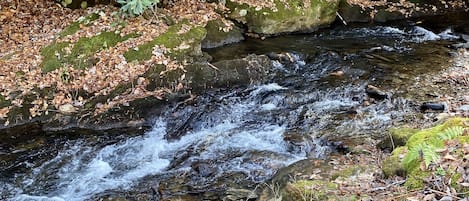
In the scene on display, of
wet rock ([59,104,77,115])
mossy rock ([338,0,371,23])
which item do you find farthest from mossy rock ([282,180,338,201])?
mossy rock ([338,0,371,23])

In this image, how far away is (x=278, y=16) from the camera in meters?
13.5

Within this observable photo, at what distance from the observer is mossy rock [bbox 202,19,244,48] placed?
12.4m

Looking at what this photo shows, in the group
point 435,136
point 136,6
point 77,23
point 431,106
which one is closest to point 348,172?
point 435,136

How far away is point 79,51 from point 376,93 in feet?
21.8

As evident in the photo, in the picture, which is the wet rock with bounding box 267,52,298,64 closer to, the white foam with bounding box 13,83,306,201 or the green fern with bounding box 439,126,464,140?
the white foam with bounding box 13,83,306,201

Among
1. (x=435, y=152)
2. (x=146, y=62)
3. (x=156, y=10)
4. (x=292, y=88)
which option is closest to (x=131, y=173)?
(x=146, y=62)

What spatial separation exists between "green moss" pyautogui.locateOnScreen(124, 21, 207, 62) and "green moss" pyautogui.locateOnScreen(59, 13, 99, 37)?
1656mm

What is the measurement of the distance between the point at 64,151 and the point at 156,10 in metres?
5.10

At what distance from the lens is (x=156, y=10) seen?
11758mm

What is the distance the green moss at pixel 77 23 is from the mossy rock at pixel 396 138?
305 inches

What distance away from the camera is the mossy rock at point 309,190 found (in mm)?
4570

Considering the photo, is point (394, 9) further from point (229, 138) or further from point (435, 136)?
point (435, 136)

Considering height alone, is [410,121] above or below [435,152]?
below

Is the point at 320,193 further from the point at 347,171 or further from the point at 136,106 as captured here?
the point at 136,106
